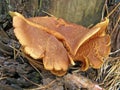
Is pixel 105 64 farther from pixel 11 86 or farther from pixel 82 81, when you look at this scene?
pixel 11 86

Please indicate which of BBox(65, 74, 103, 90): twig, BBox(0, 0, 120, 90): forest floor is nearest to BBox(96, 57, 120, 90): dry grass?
BBox(0, 0, 120, 90): forest floor

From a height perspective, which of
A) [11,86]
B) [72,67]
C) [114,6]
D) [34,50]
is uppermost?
[114,6]

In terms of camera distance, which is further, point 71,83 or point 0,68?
point 0,68

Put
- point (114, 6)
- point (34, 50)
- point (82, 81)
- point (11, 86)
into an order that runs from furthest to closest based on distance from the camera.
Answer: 1. point (114, 6)
2. point (11, 86)
3. point (82, 81)
4. point (34, 50)

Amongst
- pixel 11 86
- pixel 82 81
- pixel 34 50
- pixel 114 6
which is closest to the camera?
pixel 34 50

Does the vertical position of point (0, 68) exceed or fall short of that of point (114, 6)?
it falls short

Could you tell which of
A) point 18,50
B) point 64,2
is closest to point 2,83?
point 18,50

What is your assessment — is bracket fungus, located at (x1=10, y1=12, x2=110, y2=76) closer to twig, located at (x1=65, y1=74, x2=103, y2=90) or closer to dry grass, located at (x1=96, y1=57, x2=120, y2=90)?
twig, located at (x1=65, y1=74, x2=103, y2=90)
